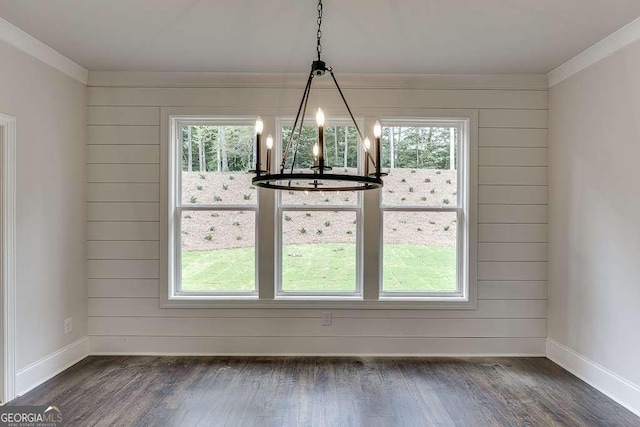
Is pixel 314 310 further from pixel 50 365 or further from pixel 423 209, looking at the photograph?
pixel 50 365

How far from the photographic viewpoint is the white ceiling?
230cm

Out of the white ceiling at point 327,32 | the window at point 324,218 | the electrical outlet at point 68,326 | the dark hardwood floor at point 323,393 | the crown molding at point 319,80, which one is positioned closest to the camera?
the white ceiling at point 327,32

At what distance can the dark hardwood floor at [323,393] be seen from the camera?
2.42 meters

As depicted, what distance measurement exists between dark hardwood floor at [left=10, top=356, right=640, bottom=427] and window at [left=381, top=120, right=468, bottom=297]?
770mm

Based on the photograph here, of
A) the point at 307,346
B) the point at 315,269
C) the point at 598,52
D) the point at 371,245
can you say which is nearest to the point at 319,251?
the point at 315,269

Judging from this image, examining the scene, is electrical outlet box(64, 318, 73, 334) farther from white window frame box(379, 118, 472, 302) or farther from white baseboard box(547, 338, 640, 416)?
white baseboard box(547, 338, 640, 416)

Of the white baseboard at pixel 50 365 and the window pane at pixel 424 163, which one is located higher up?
the window pane at pixel 424 163

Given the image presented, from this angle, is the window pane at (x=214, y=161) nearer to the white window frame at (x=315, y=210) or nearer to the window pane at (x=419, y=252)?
the white window frame at (x=315, y=210)

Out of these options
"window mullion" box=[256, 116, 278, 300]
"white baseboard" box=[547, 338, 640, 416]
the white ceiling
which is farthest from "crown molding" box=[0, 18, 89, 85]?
"white baseboard" box=[547, 338, 640, 416]

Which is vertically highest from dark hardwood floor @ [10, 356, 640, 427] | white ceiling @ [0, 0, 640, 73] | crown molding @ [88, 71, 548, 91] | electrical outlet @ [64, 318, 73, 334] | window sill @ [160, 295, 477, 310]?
white ceiling @ [0, 0, 640, 73]

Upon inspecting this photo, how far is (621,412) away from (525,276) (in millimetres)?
1224

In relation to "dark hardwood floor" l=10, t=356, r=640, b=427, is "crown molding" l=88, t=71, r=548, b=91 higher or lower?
higher

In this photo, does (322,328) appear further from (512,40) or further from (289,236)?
(512,40)

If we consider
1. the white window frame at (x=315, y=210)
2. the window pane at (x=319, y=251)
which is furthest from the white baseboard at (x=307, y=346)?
the window pane at (x=319, y=251)
